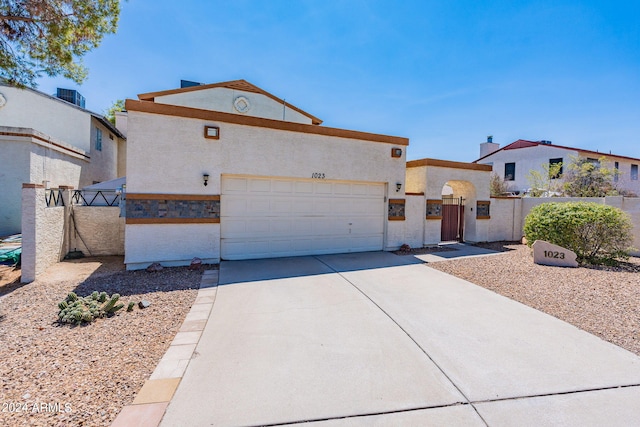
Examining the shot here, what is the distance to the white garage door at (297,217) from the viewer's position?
8.34 metres

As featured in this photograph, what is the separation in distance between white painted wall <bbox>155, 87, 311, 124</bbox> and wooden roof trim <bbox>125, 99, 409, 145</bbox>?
614cm

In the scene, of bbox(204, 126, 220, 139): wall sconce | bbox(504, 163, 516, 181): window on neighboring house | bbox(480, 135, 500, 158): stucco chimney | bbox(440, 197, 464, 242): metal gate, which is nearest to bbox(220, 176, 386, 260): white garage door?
bbox(204, 126, 220, 139): wall sconce

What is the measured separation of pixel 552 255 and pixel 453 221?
183 inches

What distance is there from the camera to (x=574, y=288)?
20.4 ft

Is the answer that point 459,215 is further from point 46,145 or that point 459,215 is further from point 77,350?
point 46,145

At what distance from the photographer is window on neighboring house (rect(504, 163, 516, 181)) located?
25.9m

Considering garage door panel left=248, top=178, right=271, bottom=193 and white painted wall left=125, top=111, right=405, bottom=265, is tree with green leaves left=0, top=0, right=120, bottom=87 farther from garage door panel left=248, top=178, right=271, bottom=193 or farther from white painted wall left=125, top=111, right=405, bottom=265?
garage door panel left=248, top=178, right=271, bottom=193

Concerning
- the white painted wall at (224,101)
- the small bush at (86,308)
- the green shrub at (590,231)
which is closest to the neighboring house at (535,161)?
the green shrub at (590,231)

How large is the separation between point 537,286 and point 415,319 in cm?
377

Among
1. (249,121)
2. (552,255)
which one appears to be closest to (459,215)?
(552,255)

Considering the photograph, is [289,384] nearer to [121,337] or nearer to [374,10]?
[121,337]

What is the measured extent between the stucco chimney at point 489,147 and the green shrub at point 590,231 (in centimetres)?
2277

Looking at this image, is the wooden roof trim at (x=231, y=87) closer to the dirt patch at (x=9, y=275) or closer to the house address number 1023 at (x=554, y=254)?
the dirt patch at (x=9, y=275)

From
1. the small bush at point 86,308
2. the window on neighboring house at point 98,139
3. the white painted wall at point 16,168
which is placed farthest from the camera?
the window on neighboring house at point 98,139
